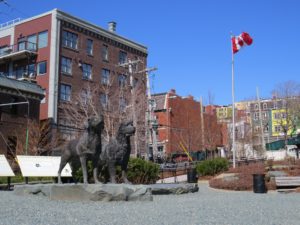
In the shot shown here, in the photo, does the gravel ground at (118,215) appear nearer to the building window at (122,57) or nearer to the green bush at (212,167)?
the green bush at (212,167)

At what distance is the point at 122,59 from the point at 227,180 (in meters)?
38.0

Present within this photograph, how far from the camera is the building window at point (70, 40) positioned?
1936 inches

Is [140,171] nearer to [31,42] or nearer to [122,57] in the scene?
[31,42]

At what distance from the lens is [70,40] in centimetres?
5009

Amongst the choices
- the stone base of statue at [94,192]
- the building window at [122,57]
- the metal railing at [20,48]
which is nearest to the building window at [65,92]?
the metal railing at [20,48]

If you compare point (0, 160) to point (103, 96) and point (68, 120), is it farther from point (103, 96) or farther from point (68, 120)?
point (103, 96)

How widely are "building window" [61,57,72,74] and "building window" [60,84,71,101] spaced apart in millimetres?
1651

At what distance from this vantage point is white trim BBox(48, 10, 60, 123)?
46.5m

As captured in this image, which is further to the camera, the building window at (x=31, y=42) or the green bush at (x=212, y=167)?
the building window at (x=31, y=42)

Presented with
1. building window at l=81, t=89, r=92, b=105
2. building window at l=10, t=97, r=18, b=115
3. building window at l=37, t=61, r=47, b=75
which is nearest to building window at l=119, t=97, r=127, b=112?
building window at l=81, t=89, r=92, b=105

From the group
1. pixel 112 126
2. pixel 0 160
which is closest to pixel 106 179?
pixel 0 160

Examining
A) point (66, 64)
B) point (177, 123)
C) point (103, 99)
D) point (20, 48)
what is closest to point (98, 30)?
point (66, 64)

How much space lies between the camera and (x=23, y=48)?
50.5 m

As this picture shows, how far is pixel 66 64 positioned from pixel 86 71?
3172 millimetres
